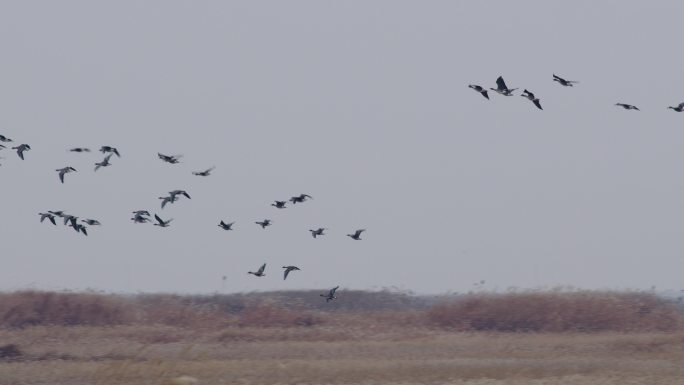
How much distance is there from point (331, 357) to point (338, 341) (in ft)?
15.4

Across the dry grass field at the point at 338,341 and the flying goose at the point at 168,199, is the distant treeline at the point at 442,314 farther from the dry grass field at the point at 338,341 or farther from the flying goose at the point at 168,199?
the flying goose at the point at 168,199

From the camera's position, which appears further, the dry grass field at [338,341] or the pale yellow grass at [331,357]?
the dry grass field at [338,341]

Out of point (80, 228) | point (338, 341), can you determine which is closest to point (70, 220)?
point (80, 228)

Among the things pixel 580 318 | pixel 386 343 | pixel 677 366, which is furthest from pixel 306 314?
pixel 677 366

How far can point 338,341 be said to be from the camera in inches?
1585

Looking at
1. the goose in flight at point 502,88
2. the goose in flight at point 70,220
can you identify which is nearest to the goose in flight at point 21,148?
the goose in flight at point 70,220

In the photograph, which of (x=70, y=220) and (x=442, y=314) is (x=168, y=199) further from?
(x=442, y=314)

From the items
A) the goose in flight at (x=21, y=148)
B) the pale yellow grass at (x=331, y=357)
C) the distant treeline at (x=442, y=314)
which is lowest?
the pale yellow grass at (x=331, y=357)

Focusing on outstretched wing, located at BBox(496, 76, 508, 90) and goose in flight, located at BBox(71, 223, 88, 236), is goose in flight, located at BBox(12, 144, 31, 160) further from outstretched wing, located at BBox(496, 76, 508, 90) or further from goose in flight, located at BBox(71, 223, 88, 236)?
outstretched wing, located at BBox(496, 76, 508, 90)

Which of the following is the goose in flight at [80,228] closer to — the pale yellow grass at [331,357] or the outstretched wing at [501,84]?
the pale yellow grass at [331,357]

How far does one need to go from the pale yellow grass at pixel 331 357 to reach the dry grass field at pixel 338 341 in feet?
0.17

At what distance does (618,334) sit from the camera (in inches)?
1620

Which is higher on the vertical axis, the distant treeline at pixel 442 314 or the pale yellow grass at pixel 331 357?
the distant treeline at pixel 442 314

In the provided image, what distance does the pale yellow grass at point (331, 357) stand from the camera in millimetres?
30375
